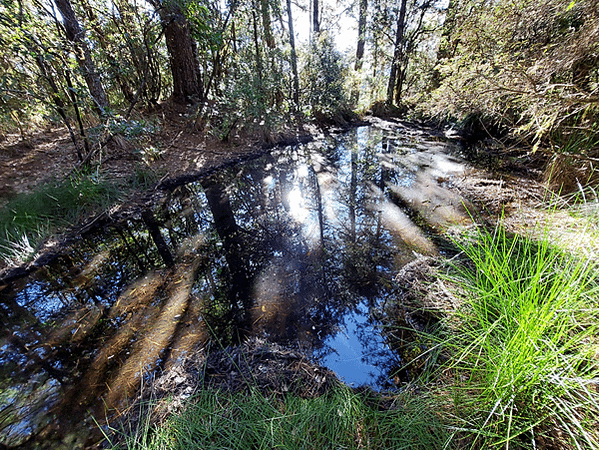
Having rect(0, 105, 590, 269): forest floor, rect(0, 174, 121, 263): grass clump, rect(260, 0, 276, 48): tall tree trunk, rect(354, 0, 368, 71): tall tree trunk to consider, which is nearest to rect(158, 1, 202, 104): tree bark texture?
rect(0, 105, 590, 269): forest floor

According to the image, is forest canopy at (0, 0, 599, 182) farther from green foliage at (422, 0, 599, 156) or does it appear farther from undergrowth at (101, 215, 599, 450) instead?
undergrowth at (101, 215, 599, 450)

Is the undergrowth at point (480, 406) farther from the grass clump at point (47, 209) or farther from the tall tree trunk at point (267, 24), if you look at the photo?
the tall tree trunk at point (267, 24)

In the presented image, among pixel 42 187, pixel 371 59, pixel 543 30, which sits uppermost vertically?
pixel 371 59

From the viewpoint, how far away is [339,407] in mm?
1160

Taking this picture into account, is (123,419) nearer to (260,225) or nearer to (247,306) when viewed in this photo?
(247,306)

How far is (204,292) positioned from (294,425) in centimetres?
160

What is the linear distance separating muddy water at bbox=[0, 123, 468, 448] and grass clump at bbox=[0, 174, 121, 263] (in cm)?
46

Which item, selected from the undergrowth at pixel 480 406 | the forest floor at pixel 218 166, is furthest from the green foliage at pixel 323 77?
the undergrowth at pixel 480 406

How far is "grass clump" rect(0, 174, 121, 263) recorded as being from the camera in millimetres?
2895

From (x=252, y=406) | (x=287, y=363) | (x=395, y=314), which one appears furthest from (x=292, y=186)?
(x=252, y=406)

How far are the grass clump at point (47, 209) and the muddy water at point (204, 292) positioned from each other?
0.46 meters

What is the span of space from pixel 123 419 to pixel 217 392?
607mm

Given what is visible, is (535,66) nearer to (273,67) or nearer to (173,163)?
(173,163)

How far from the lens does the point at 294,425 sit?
3.45 ft
